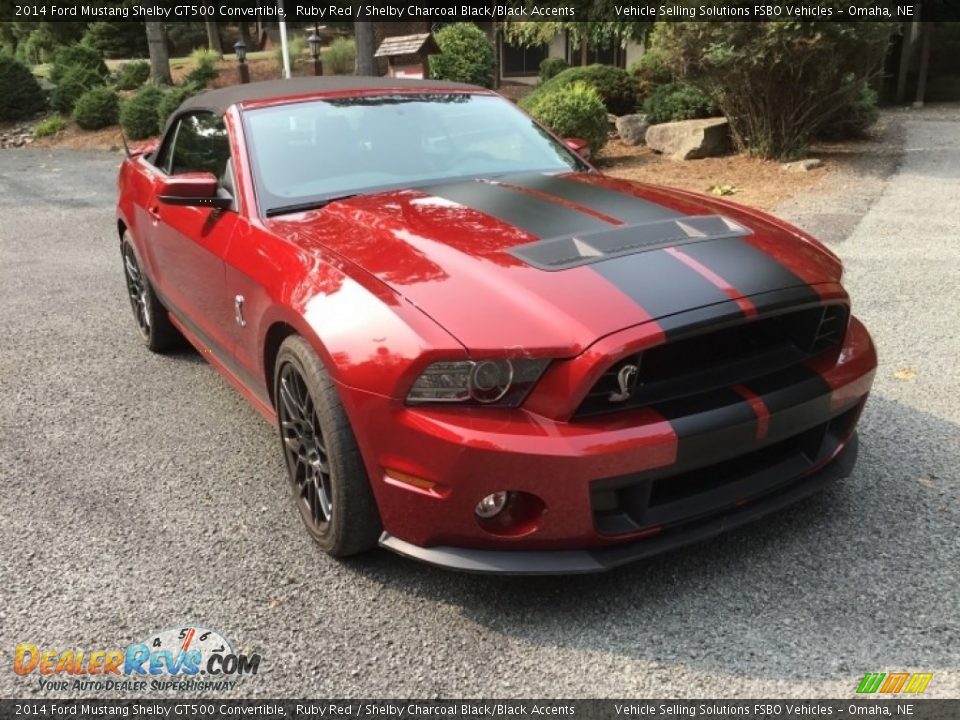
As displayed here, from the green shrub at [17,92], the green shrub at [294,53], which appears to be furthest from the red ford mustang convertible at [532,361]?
the green shrub at [294,53]

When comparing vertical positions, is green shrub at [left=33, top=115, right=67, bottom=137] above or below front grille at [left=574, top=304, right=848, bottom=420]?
below

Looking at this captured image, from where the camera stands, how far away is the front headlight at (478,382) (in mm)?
2236

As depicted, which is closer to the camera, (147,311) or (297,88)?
(297,88)

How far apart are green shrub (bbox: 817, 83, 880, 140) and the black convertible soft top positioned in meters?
8.81

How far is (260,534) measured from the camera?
2.96 meters

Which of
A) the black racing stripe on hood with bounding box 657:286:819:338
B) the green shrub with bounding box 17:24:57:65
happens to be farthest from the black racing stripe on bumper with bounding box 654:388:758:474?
the green shrub with bounding box 17:24:57:65

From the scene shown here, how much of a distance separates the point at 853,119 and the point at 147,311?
10.3 meters

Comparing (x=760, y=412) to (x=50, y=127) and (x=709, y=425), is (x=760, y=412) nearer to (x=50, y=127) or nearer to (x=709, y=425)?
(x=709, y=425)

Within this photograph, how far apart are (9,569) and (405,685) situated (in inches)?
59.7

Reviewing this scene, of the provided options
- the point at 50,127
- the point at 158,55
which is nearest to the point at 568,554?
the point at 50,127

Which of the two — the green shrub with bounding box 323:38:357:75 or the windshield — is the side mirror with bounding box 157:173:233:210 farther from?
the green shrub with bounding box 323:38:357:75

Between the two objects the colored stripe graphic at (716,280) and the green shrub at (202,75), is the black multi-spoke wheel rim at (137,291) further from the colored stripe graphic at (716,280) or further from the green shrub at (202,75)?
the green shrub at (202,75)

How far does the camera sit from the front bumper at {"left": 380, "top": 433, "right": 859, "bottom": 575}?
7.51 feet

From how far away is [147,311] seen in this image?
15.7ft
